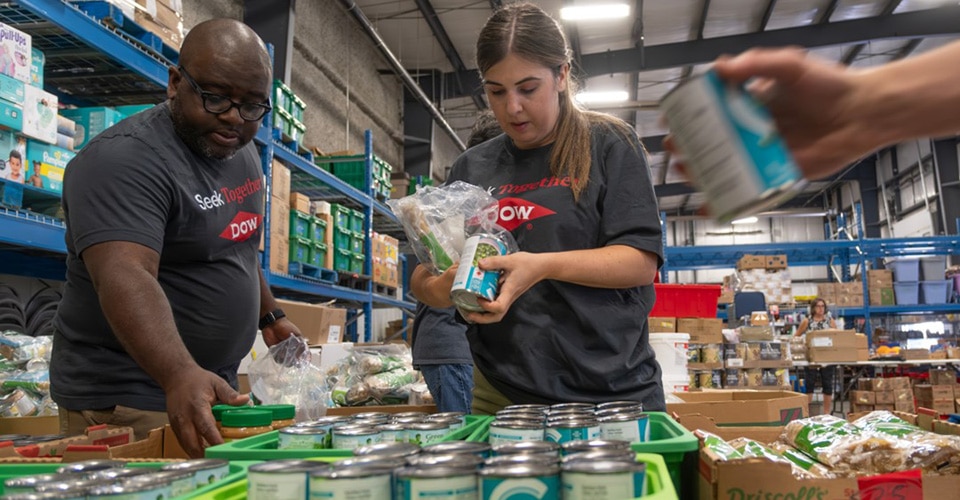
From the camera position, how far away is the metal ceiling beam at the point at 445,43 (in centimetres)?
1092

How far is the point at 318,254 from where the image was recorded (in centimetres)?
631

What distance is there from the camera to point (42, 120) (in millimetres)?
2949

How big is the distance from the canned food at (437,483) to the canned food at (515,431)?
34 centimetres

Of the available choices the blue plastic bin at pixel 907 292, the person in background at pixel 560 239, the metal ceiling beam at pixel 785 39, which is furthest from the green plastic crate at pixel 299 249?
the blue plastic bin at pixel 907 292

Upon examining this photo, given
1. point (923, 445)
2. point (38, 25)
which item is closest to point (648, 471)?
point (923, 445)

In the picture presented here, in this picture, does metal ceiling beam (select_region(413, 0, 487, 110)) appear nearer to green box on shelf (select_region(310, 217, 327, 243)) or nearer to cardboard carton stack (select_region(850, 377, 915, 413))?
green box on shelf (select_region(310, 217, 327, 243))

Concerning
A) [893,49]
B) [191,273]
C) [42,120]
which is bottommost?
[191,273]

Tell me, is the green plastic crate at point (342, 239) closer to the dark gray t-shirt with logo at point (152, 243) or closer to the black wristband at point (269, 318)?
the black wristband at point (269, 318)

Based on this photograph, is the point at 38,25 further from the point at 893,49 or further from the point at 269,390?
the point at 893,49

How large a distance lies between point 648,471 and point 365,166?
7.26 meters

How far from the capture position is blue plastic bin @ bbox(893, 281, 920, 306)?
13.1m

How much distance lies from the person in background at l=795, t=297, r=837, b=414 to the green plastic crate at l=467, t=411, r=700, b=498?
409 inches

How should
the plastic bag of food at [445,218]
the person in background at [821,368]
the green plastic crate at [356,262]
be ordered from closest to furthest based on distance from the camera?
the plastic bag of food at [445,218], the green plastic crate at [356,262], the person in background at [821,368]

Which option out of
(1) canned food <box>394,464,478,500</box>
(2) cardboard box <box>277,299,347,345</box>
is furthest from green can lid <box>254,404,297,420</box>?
(2) cardboard box <box>277,299,347,345</box>
